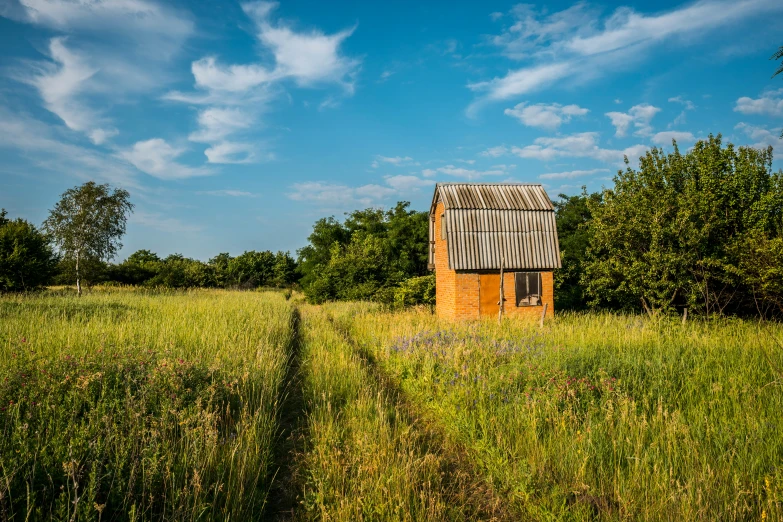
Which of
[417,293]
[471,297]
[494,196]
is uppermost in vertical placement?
[494,196]

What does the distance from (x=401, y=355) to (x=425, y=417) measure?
3.15m

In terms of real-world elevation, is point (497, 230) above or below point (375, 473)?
above

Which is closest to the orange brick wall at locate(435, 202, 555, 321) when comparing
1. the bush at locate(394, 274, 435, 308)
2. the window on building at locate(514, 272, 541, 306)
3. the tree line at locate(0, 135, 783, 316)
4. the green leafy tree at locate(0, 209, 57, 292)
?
the window on building at locate(514, 272, 541, 306)

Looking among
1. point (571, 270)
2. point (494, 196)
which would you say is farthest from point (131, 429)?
point (571, 270)

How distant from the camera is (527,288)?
60.6 feet

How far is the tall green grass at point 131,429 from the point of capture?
3537mm

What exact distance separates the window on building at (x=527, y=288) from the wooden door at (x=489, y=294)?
86 cm

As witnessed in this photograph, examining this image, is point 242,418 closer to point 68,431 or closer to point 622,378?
point 68,431

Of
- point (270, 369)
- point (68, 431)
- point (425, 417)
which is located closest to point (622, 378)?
point (425, 417)

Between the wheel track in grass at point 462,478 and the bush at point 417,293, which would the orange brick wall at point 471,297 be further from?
the wheel track in grass at point 462,478

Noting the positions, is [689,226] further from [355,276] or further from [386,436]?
[355,276]

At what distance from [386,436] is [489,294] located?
13811 millimetres

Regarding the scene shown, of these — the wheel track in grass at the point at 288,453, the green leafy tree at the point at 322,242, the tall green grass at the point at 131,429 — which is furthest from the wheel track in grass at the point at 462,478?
the green leafy tree at the point at 322,242

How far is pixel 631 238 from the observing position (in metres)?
17.5
